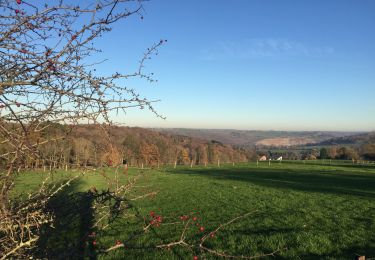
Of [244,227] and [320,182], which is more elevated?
[244,227]

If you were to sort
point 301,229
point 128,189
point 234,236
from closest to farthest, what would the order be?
point 128,189 → point 234,236 → point 301,229

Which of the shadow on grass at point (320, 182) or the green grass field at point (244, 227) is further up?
the green grass field at point (244, 227)

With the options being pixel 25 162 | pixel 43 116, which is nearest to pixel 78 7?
pixel 43 116

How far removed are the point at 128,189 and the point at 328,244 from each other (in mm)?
7641

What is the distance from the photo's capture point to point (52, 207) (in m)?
3.13

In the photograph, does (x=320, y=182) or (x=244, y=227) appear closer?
(x=244, y=227)

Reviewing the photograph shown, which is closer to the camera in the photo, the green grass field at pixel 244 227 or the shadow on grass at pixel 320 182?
the green grass field at pixel 244 227

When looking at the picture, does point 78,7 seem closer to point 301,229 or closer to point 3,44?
point 3,44

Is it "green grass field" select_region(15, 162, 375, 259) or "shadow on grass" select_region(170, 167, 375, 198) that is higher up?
"green grass field" select_region(15, 162, 375, 259)

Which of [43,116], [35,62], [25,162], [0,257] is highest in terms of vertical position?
[35,62]

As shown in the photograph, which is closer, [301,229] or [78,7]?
[78,7]

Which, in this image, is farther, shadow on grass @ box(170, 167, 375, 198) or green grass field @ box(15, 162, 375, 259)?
shadow on grass @ box(170, 167, 375, 198)

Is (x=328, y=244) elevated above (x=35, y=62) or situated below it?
below

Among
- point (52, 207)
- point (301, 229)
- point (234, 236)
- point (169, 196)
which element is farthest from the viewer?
point (169, 196)
